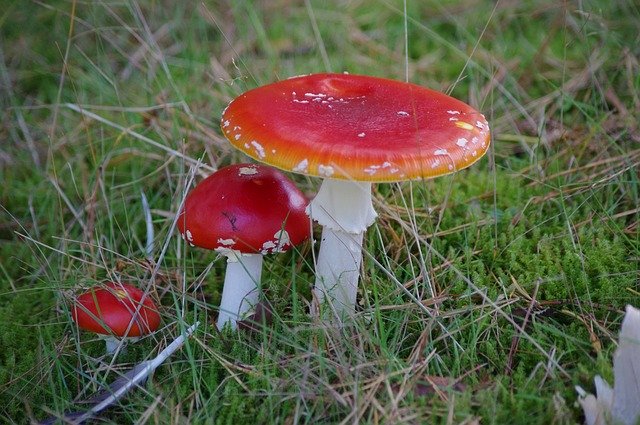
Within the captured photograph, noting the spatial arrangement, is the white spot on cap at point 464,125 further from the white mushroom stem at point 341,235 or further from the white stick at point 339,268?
the white stick at point 339,268

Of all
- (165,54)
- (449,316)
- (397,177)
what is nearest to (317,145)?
(397,177)

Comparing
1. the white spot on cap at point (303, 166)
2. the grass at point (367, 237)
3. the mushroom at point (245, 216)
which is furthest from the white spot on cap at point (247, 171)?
the white spot on cap at point (303, 166)

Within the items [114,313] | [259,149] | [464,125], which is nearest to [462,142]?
[464,125]

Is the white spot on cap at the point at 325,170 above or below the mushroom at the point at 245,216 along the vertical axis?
above

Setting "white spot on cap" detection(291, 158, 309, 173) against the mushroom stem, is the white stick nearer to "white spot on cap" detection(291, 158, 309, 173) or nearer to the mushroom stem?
the mushroom stem

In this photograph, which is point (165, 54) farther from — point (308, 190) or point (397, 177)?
point (397, 177)

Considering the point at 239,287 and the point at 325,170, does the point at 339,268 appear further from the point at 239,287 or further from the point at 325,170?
the point at 325,170

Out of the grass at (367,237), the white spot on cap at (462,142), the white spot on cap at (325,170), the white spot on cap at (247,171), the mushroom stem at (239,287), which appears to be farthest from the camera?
the mushroom stem at (239,287)
